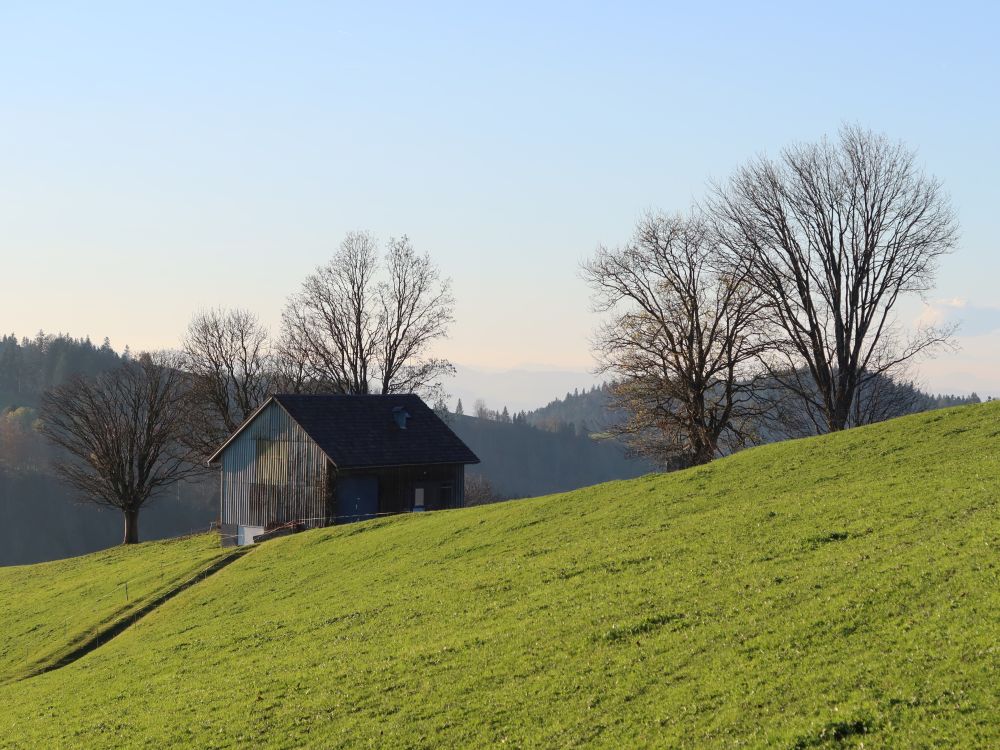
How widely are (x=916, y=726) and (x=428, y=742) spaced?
25.2ft

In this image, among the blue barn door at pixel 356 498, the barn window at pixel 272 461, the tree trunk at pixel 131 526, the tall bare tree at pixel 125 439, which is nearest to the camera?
the blue barn door at pixel 356 498

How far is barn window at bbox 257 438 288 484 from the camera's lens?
5853cm

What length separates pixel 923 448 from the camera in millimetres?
33219

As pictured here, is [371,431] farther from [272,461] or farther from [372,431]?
[272,461]

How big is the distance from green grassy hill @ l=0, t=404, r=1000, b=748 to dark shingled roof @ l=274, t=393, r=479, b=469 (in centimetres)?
2045

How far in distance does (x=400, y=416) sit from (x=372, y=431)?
98.7 inches

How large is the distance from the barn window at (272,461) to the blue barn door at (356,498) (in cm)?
435

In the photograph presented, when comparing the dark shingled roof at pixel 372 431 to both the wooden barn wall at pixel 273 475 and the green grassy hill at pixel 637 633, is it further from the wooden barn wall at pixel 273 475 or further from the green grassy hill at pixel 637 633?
the green grassy hill at pixel 637 633

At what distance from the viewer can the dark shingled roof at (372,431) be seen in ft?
187

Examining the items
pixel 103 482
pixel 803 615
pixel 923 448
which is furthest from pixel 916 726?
pixel 103 482

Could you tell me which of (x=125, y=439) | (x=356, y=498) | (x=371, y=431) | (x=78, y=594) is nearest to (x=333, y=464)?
(x=356, y=498)

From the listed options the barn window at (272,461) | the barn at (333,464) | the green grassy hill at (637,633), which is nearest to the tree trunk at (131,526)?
the barn at (333,464)

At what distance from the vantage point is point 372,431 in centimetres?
5981

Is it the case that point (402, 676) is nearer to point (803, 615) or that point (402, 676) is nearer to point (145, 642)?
point (803, 615)
